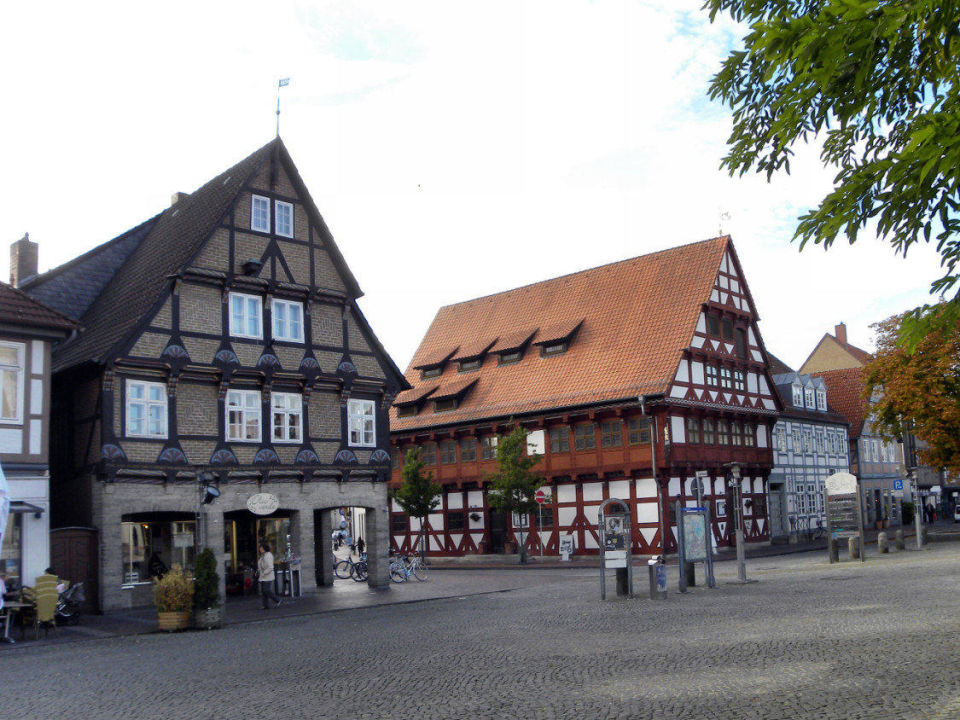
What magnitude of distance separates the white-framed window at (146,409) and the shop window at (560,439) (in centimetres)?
2165

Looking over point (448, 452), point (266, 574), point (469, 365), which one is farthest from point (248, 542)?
point (469, 365)

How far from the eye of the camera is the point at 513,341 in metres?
49.2

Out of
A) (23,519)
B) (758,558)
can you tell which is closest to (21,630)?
(23,519)

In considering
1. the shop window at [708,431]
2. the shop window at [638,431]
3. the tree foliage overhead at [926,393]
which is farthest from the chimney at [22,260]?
the tree foliage overhead at [926,393]

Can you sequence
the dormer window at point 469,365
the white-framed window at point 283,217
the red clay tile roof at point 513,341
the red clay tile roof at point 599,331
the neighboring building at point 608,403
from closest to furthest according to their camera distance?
the white-framed window at point 283,217 → the neighboring building at point 608,403 → the red clay tile roof at point 599,331 → the red clay tile roof at point 513,341 → the dormer window at point 469,365

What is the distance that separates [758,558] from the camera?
3950 cm

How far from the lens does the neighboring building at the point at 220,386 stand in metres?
25.4

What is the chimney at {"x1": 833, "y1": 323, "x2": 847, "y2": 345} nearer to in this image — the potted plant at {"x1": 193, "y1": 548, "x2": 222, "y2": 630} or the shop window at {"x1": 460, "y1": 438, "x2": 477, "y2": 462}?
the shop window at {"x1": 460, "y1": 438, "x2": 477, "y2": 462}

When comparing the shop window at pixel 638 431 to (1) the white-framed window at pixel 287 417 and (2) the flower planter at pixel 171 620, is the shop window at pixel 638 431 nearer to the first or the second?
(1) the white-framed window at pixel 287 417

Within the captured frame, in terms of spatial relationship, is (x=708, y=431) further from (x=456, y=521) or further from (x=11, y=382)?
(x=11, y=382)

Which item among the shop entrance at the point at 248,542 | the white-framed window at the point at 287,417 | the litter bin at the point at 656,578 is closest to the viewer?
the litter bin at the point at 656,578

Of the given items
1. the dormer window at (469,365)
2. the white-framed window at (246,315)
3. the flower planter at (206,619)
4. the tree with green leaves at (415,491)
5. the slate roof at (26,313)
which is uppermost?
the dormer window at (469,365)

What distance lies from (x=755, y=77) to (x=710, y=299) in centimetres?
3620

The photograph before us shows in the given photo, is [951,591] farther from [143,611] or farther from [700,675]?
[143,611]
